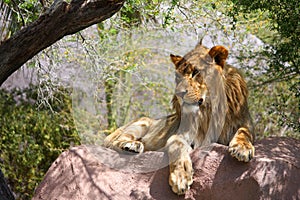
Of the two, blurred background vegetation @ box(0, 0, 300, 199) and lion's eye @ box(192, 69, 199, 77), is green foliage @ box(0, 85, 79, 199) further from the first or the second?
lion's eye @ box(192, 69, 199, 77)

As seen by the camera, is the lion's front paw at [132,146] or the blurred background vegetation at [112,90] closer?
the lion's front paw at [132,146]

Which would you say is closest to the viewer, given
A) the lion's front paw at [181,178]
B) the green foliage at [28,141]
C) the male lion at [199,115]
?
the lion's front paw at [181,178]

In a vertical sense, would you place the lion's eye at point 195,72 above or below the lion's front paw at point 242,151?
above

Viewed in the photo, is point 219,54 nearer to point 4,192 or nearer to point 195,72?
point 195,72

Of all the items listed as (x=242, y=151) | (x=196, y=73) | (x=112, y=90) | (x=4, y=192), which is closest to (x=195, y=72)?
(x=196, y=73)

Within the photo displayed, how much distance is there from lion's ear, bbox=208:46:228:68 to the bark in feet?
2.77

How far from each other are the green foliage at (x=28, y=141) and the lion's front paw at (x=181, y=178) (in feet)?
→ 14.9

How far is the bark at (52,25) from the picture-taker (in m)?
4.33

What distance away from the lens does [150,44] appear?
9.76 metres

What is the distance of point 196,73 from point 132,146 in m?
0.80

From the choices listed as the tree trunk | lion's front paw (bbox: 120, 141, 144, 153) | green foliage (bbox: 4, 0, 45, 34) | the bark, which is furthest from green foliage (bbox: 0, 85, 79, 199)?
lion's front paw (bbox: 120, 141, 144, 153)

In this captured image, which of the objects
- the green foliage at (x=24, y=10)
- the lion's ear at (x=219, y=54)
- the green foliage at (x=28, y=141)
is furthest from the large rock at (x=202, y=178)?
the green foliage at (x=28, y=141)

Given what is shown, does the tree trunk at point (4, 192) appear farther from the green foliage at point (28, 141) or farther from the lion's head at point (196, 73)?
the green foliage at point (28, 141)

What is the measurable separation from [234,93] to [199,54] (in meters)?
0.46
